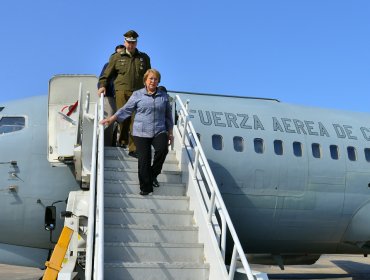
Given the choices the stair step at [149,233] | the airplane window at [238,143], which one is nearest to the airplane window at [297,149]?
the airplane window at [238,143]

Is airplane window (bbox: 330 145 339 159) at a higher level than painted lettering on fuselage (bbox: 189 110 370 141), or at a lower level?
lower

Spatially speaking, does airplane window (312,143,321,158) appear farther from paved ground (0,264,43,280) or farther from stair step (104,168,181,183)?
paved ground (0,264,43,280)

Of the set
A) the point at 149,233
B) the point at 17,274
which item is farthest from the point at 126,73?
the point at 17,274

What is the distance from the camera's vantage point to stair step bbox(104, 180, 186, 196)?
758 cm

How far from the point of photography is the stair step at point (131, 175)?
7887 millimetres

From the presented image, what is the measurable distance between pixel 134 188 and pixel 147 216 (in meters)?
0.65

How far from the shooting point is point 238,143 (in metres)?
11.2

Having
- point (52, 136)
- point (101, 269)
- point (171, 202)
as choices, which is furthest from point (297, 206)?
point (101, 269)

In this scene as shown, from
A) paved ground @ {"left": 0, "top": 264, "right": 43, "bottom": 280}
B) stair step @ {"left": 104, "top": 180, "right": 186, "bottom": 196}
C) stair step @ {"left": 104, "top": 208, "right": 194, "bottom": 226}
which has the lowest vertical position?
paved ground @ {"left": 0, "top": 264, "right": 43, "bottom": 280}

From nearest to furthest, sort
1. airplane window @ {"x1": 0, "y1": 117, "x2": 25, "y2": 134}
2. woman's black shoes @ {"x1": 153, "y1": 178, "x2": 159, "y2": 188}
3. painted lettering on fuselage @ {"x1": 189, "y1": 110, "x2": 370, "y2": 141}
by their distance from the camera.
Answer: woman's black shoes @ {"x1": 153, "y1": 178, "x2": 159, "y2": 188} < airplane window @ {"x1": 0, "y1": 117, "x2": 25, "y2": 134} < painted lettering on fuselage @ {"x1": 189, "y1": 110, "x2": 370, "y2": 141}

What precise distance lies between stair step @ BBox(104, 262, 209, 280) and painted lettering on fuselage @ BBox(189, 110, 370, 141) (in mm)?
4863

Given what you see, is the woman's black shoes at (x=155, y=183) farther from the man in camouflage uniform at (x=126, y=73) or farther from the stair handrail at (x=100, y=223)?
the man in camouflage uniform at (x=126, y=73)

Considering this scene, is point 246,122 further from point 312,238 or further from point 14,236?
point 14,236

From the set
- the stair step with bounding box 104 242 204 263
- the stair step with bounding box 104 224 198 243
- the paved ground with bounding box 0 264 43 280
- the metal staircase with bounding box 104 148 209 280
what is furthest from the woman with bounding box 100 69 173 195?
the paved ground with bounding box 0 264 43 280
